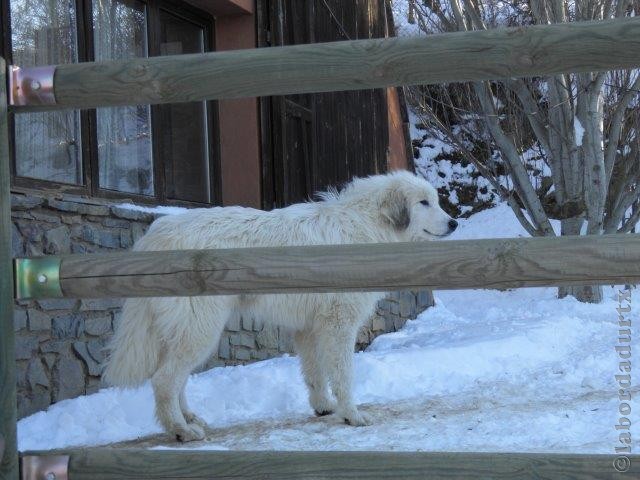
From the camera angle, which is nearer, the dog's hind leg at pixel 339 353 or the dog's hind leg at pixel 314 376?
the dog's hind leg at pixel 339 353

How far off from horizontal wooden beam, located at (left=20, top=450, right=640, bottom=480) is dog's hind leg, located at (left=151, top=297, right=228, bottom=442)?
2.69 metres

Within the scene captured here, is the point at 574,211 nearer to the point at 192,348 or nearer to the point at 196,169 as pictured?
the point at 196,169

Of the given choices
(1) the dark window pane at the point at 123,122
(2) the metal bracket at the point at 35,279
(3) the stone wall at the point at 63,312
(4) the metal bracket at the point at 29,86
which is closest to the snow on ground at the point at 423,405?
(3) the stone wall at the point at 63,312

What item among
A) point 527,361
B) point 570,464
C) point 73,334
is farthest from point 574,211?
point 570,464

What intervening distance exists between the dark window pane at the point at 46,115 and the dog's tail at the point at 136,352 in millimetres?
1760

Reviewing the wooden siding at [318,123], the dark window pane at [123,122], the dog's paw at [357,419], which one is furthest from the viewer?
the wooden siding at [318,123]

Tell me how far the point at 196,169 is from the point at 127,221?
208 centimetres

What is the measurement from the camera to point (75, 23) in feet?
23.1

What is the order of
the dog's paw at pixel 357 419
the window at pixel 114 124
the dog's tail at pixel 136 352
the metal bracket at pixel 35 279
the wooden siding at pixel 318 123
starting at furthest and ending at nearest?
the wooden siding at pixel 318 123, the window at pixel 114 124, the dog's paw at pixel 357 419, the dog's tail at pixel 136 352, the metal bracket at pixel 35 279

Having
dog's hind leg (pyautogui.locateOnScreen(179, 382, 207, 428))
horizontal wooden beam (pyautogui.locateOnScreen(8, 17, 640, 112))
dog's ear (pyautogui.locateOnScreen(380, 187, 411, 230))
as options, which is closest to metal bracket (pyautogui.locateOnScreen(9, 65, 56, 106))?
horizontal wooden beam (pyautogui.locateOnScreen(8, 17, 640, 112))

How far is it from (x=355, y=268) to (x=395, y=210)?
3974 mm

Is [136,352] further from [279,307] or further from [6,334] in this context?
[6,334]

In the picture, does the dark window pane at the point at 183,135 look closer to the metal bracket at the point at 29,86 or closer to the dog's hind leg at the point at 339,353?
the dog's hind leg at the point at 339,353

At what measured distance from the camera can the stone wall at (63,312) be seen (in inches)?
221
